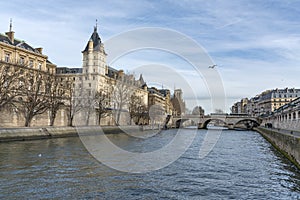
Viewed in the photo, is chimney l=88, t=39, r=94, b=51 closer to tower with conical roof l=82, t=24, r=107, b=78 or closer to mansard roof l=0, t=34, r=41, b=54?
tower with conical roof l=82, t=24, r=107, b=78

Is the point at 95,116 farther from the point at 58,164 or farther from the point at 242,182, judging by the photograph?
the point at 242,182

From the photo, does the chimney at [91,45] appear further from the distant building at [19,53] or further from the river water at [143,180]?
the river water at [143,180]

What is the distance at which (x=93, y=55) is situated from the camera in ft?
272

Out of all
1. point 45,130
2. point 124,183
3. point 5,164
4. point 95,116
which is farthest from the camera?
point 95,116

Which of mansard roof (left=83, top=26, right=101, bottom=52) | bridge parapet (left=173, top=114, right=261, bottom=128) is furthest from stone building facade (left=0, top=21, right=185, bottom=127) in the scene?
bridge parapet (left=173, top=114, right=261, bottom=128)

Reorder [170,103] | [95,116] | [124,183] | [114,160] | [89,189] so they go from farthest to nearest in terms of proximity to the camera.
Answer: [170,103]
[95,116]
[114,160]
[124,183]
[89,189]

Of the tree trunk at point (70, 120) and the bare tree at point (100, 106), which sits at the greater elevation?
the bare tree at point (100, 106)

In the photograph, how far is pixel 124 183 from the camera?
44.7 ft

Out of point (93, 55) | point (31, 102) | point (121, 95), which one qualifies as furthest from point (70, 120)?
point (93, 55)

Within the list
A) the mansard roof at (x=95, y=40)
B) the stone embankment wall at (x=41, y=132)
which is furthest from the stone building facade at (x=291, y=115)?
the mansard roof at (x=95, y=40)

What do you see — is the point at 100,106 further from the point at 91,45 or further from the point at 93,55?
the point at 91,45

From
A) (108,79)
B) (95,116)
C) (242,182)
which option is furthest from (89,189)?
(108,79)

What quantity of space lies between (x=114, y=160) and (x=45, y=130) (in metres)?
21.7

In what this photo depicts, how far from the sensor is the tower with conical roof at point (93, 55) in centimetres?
8275
